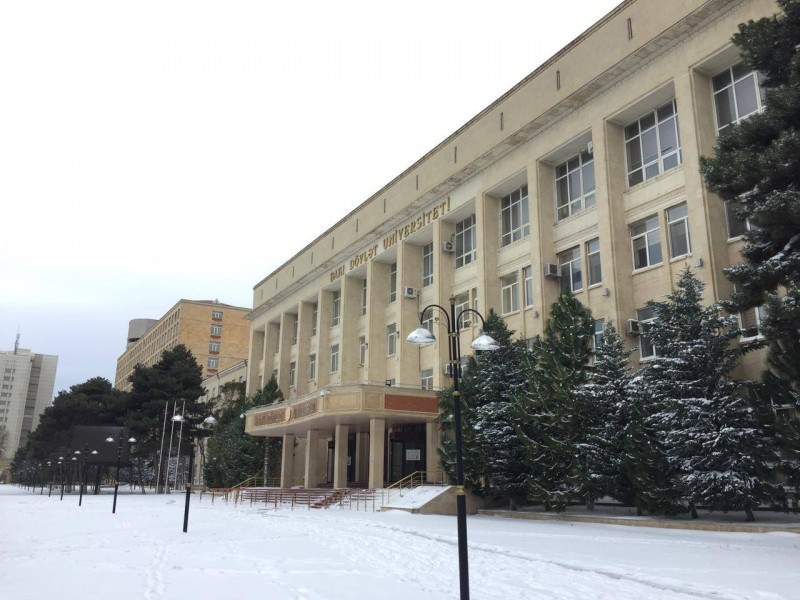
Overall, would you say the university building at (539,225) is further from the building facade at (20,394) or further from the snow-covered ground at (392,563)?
the building facade at (20,394)

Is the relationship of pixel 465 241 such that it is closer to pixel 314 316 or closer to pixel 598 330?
pixel 598 330

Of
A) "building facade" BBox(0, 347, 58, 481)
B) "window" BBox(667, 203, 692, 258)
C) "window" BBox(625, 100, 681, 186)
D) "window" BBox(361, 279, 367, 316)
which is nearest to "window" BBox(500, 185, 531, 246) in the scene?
"window" BBox(625, 100, 681, 186)

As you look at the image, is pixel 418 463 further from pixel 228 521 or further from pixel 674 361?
pixel 674 361

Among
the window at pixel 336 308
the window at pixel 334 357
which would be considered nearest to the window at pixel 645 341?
the window at pixel 334 357

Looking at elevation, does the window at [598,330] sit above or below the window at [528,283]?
below

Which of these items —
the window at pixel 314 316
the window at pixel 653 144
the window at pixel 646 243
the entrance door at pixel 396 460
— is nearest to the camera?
the window at pixel 646 243

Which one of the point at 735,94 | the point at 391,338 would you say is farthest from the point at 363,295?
the point at 735,94

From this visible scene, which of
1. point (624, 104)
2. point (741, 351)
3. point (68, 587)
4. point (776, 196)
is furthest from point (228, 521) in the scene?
point (624, 104)

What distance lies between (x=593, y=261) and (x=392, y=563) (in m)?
18.1

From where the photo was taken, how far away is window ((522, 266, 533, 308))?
29.9m

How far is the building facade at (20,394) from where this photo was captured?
168 metres

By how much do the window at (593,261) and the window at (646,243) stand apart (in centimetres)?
169

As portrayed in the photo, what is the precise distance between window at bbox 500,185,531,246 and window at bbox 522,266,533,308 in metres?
1.83

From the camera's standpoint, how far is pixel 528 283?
30.3 m
